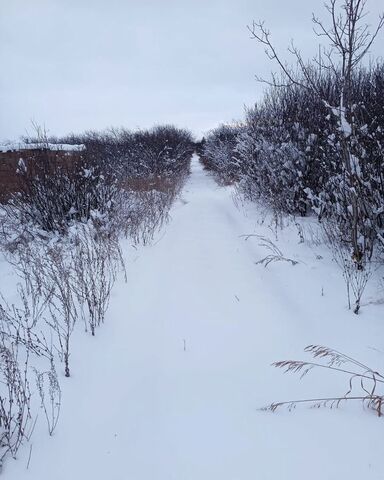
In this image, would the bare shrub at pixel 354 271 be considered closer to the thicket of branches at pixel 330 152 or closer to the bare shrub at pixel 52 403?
the thicket of branches at pixel 330 152

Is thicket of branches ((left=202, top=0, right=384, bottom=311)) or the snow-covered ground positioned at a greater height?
thicket of branches ((left=202, top=0, right=384, bottom=311))

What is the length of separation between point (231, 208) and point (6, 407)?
30.0ft

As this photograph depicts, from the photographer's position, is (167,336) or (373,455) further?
(167,336)

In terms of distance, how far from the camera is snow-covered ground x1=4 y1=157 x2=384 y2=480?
202cm

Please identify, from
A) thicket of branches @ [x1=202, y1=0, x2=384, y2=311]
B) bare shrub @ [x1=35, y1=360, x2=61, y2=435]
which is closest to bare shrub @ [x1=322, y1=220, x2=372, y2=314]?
thicket of branches @ [x1=202, y1=0, x2=384, y2=311]

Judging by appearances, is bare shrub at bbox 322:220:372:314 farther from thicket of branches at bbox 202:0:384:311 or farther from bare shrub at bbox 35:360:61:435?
bare shrub at bbox 35:360:61:435

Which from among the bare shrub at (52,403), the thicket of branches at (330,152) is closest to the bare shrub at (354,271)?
the thicket of branches at (330,152)

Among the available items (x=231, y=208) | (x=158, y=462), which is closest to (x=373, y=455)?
(x=158, y=462)

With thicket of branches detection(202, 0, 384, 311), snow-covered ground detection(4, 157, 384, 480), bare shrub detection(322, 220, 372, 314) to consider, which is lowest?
snow-covered ground detection(4, 157, 384, 480)

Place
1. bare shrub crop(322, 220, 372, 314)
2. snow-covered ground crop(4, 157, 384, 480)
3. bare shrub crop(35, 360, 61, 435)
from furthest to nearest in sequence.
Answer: bare shrub crop(322, 220, 372, 314) → bare shrub crop(35, 360, 61, 435) → snow-covered ground crop(4, 157, 384, 480)

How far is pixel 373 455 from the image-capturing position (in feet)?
6.48

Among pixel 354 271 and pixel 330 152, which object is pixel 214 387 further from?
pixel 330 152

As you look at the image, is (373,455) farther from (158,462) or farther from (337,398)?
(158,462)

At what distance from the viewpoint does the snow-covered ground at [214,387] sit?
79.5 inches
